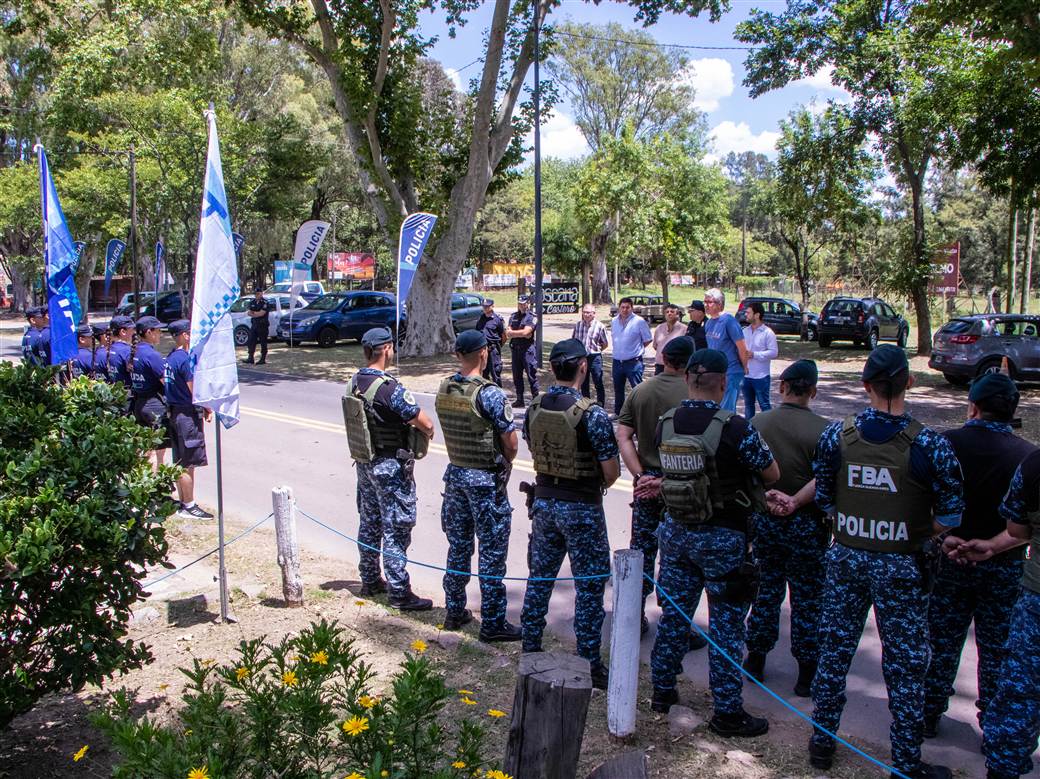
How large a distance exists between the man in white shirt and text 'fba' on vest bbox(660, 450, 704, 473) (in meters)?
6.76

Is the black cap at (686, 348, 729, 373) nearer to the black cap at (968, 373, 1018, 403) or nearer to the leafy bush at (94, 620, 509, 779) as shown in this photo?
the black cap at (968, 373, 1018, 403)

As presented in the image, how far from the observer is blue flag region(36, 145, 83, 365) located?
815 cm

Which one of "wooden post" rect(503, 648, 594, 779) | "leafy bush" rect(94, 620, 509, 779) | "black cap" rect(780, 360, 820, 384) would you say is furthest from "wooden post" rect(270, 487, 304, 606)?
"black cap" rect(780, 360, 820, 384)

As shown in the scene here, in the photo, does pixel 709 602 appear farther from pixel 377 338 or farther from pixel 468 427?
pixel 377 338

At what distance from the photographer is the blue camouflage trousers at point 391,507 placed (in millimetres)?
5758

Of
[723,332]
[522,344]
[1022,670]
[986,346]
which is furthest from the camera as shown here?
[986,346]

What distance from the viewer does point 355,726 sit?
A: 299 centimetres

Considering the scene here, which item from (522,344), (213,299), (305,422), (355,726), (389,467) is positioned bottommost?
(305,422)

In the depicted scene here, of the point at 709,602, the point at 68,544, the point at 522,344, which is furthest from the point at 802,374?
the point at 522,344

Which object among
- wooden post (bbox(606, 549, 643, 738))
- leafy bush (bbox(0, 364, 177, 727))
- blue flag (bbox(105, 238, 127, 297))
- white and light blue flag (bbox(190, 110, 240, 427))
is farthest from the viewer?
blue flag (bbox(105, 238, 127, 297))

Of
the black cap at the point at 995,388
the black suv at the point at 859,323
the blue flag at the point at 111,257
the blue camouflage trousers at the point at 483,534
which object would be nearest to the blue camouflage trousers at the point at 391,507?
the blue camouflage trousers at the point at 483,534

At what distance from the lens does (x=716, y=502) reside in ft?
14.0

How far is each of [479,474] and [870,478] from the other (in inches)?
91.3

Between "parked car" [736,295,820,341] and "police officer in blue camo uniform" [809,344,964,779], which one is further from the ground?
"parked car" [736,295,820,341]
